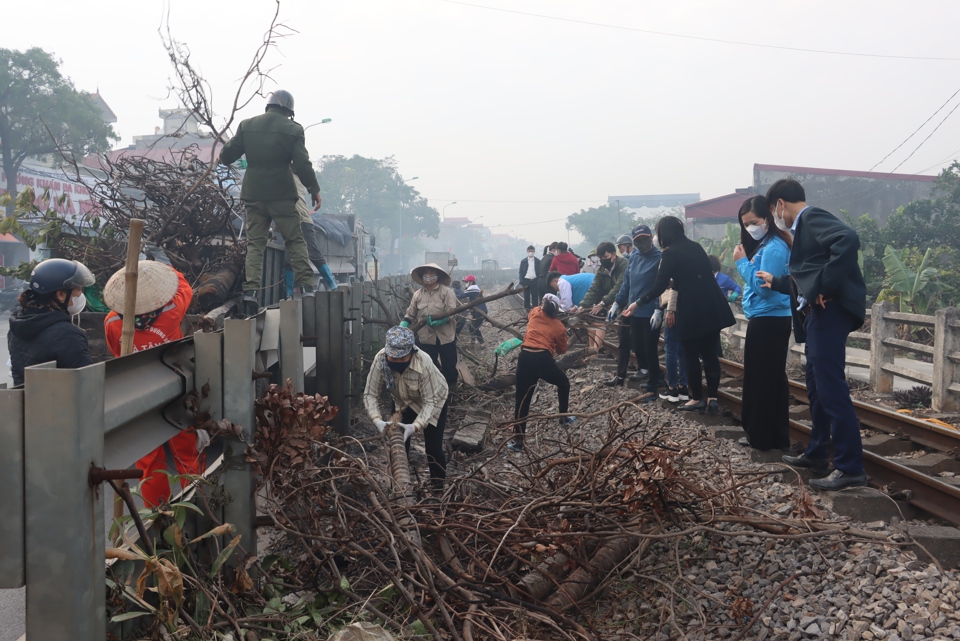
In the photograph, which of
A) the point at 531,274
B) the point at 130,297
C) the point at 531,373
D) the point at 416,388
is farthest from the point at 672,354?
the point at 531,274

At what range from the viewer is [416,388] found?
5859 millimetres

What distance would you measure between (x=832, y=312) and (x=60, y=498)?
4254mm

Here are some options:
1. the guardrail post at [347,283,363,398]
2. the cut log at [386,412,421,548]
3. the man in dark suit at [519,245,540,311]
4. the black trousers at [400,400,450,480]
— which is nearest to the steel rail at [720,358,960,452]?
the black trousers at [400,400,450,480]

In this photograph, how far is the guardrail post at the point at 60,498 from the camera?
1.49 meters

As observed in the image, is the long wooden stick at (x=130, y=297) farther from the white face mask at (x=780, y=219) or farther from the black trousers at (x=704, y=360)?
the black trousers at (x=704, y=360)

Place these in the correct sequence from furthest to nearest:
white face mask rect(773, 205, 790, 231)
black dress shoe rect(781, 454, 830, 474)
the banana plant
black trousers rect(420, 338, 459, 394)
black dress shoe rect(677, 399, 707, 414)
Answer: the banana plant, black trousers rect(420, 338, 459, 394), black dress shoe rect(677, 399, 707, 414), white face mask rect(773, 205, 790, 231), black dress shoe rect(781, 454, 830, 474)

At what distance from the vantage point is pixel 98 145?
34281 millimetres

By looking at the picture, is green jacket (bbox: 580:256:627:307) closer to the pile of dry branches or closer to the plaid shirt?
the plaid shirt

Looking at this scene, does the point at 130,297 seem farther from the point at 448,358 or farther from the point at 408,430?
the point at 448,358

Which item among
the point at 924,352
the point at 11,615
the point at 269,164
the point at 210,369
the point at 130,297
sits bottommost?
the point at 11,615

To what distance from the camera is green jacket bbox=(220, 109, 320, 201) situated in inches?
272

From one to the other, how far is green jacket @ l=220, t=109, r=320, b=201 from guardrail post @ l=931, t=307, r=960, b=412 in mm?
7229

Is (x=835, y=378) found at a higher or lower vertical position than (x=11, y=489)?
lower

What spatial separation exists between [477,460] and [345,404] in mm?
1369
